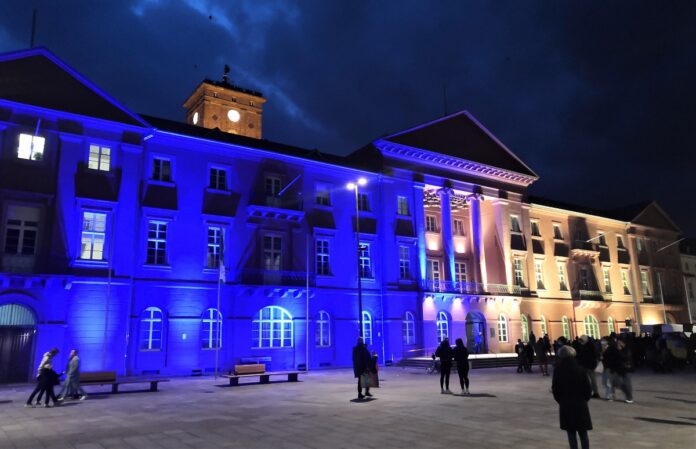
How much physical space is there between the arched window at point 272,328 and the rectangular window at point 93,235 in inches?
368

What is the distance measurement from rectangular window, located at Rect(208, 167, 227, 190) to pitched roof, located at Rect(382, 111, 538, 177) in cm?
Result: 1228

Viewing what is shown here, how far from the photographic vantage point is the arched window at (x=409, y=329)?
35.8 meters

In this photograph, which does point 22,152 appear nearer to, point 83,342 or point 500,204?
point 83,342

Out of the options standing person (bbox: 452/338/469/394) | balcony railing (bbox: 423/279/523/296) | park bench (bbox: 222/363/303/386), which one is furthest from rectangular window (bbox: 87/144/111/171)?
balcony railing (bbox: 423/279/523/296)

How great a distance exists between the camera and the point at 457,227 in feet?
143

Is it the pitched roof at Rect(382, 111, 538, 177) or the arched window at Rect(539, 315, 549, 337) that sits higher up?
the pitched roof at Rect(382, 111, 538, 177)

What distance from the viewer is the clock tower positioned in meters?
53.6

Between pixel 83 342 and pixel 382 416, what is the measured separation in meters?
17.6

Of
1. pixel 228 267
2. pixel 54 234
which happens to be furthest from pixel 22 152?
pixel 228 267

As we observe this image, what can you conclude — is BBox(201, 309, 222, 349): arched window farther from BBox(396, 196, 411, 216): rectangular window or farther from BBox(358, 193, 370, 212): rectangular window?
BBox(396, 196, 411, 216): rectangular window

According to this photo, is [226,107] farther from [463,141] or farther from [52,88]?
[52,88]

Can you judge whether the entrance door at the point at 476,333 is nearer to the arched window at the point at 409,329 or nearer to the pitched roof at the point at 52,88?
the arched window at the point at 409,329

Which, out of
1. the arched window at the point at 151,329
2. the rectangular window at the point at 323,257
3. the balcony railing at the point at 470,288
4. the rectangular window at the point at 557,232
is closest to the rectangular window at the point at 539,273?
the balcony railing at the point at 470,288

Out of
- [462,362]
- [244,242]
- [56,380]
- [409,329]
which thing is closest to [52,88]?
[244,242]
